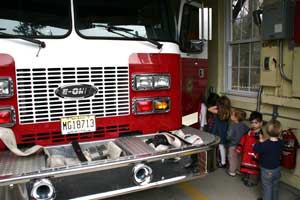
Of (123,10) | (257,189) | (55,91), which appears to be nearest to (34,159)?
(55,91)

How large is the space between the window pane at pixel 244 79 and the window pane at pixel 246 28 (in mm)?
552

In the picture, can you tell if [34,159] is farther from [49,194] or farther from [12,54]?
[12,54]

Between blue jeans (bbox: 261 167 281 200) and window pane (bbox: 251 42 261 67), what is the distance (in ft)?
6.72

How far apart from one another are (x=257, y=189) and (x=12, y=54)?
347cm

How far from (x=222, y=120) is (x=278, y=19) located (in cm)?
169

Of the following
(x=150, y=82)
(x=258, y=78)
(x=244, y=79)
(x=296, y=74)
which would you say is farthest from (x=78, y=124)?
(x=244, y=79)

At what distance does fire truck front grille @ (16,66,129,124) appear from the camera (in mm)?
2881

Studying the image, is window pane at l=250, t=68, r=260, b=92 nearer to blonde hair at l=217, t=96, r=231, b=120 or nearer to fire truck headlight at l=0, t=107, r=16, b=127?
blonde hair at l=217, t=96, r=231, b=120

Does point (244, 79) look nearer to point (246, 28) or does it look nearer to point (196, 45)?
point (246, 28)

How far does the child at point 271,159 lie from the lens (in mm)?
3400

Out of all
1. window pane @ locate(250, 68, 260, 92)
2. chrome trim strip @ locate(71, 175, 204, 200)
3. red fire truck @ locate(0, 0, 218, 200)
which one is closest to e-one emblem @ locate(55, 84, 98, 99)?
red fire truck @ locate(0, 0, 218, 200)

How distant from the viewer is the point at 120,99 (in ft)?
10.8

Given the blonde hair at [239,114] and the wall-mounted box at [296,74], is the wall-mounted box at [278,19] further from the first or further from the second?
the blonde hair at [239,114]

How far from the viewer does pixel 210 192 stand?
415 cm
